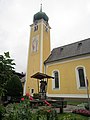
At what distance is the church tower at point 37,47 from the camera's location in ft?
74.7

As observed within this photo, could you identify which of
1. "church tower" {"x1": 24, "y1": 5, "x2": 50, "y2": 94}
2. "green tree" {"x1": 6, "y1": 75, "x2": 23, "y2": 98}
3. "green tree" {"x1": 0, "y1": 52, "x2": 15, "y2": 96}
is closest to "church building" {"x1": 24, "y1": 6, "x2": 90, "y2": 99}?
"church tower" {"x1": 24, "y1": 5, "x2": 50, "y2": 94}

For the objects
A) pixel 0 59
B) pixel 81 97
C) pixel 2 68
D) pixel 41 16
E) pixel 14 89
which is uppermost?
pixel 41 16

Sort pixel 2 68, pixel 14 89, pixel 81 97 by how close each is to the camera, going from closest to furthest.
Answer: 1. pixel 2 68
2. pixel 14 89
3. pixel 81 97

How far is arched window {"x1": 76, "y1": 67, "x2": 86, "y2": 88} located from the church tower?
6567 millimetres

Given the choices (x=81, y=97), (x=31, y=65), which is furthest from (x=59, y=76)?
(x=31, y=65)

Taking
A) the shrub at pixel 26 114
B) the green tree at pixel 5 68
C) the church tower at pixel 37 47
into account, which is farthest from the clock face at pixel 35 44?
the shrub at pixel 26 114

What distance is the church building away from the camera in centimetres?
1764

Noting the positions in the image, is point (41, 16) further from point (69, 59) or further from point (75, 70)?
point (75, 70)

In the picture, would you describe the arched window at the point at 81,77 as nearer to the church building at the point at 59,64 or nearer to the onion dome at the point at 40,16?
the church building at the point at 59,64

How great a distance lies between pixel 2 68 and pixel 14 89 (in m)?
10.2

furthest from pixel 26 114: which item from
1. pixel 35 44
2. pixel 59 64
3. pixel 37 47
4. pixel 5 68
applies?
pixel 35 44

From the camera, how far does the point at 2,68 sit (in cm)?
537

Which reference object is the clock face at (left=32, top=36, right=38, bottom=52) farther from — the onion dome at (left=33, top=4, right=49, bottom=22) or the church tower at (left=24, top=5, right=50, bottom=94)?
the onion dome at (left=33, top=4, right=49, bottom=22)

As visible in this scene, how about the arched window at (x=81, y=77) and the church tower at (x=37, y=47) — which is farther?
the church tower at (x=37, y=47)
